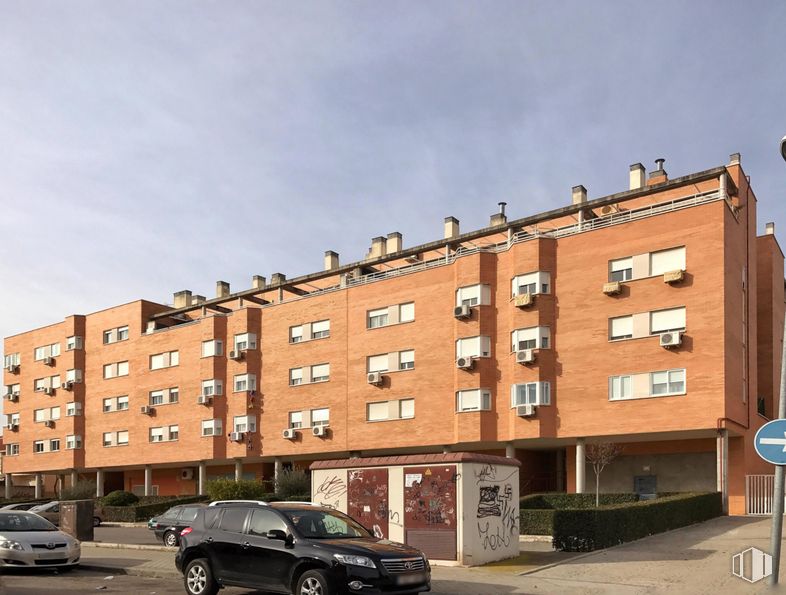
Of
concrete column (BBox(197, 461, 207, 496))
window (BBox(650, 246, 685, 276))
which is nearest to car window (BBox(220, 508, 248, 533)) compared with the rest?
window (BBox(650, 246, 685, 276))

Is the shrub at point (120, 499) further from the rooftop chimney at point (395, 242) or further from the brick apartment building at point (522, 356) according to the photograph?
the rooftop chimney at point (395, 242)

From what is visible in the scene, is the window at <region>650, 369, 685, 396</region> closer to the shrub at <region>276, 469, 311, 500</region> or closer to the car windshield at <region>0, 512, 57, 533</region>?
the shrub at <region>276, 469, 311, 500</region>

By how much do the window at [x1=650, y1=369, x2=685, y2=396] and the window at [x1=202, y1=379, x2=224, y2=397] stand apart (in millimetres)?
27038

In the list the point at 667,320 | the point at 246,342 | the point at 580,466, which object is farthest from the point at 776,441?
the point at 246,342

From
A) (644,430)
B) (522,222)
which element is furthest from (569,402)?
(522,222)

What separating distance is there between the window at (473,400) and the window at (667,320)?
8.07 m

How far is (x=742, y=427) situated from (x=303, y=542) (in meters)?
25.2

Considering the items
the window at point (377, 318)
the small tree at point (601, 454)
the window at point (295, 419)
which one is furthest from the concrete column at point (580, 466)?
the window at point (295, 419)

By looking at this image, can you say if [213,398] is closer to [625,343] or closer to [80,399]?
[80,399]

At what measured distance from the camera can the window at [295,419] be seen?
4607 cm

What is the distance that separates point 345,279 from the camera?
1820 inches

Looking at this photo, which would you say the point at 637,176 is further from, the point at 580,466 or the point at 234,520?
the point at 234,520

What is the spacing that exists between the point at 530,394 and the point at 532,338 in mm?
2371

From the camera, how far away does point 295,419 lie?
46406 millimetres
